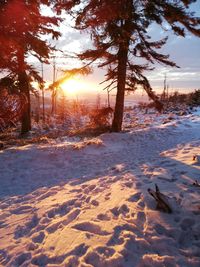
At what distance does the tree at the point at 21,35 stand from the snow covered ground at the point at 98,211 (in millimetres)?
4630

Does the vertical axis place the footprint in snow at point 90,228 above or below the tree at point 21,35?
below

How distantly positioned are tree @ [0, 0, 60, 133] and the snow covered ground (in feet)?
15.2

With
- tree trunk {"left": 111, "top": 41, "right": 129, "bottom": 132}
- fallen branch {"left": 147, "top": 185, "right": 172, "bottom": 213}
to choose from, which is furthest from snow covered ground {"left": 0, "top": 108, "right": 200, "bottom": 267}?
tree trunk {"left": 111, "top": 41, "right": 129, "bottom": 132}

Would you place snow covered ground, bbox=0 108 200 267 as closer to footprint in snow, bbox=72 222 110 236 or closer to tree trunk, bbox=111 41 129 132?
footprint in snow, bbox=72 222 110 236

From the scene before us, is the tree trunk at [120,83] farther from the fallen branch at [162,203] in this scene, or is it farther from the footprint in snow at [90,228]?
the footprint in snow at [90,228]

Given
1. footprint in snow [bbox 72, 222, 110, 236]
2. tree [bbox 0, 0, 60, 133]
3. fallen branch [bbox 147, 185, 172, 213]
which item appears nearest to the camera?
footprint in snow [bbox 72, 222, 110, 236]

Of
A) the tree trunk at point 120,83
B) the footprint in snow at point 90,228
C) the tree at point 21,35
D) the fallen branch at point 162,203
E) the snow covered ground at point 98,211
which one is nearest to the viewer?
the snow covered ground at point 98,211

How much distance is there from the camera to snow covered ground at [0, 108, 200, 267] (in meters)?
4.06

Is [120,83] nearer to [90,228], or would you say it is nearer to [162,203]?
[162,203]

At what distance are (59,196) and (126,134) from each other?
7.18 metres

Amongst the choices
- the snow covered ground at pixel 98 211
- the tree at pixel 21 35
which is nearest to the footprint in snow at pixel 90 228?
the snow covered ground at pixel 98 211

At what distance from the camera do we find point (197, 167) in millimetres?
7102

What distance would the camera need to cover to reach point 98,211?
5.38 meters

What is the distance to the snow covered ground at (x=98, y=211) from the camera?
4.06 m
